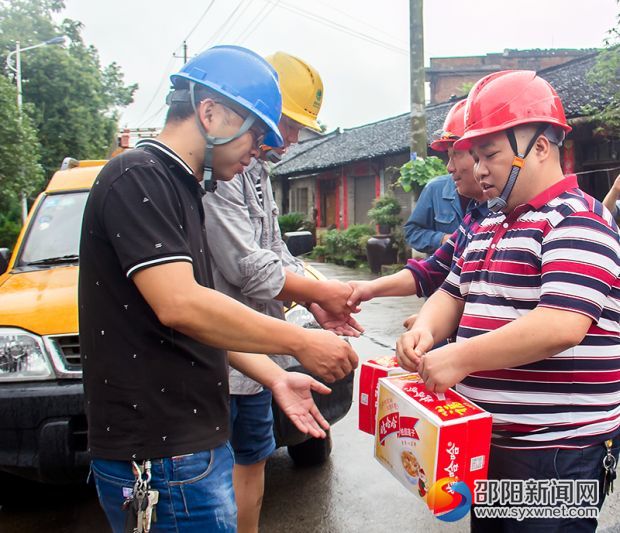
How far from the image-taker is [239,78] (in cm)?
169

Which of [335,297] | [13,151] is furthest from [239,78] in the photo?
[13,151]

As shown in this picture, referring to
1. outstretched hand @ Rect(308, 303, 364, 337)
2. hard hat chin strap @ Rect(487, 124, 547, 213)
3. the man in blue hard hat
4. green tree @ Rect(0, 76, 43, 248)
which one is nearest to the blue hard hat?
the man in blue hard hat

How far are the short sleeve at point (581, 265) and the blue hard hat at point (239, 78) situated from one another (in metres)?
0.84

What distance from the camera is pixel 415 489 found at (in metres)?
1.66

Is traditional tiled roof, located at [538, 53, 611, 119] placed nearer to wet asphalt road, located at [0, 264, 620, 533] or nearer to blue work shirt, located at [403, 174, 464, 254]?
blue work shirt, located at [403, 174, 464, 254]

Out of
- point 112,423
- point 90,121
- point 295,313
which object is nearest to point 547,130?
point 112,423

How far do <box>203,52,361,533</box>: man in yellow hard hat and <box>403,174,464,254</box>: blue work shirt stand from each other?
1.48 meters

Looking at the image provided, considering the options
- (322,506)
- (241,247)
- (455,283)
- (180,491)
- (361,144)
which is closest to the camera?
(180,491)

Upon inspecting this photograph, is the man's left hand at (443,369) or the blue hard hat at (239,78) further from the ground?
the blue hard hat at (239,78)

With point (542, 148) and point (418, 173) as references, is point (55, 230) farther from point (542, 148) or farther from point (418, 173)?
point (418, 173)

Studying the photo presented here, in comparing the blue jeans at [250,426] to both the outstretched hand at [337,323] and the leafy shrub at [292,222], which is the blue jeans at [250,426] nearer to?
the outstretched hand at [337,323]

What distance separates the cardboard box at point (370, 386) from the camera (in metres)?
2.12

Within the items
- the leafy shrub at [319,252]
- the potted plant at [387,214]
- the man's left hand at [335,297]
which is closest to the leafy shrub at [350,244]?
→ the leafy shrub at [319,252]

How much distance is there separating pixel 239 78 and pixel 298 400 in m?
1.01
